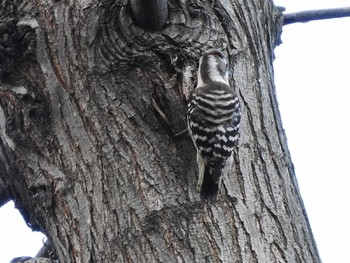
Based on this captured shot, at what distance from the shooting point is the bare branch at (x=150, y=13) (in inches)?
131

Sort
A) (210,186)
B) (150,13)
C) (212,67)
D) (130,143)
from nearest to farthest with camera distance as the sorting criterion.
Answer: (210,186) → (130,143) → (150,13) → (212,67)

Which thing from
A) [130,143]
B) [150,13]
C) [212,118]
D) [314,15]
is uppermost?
[314,15]

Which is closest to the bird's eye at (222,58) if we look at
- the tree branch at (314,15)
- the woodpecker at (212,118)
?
the woodpecker at (212,118)

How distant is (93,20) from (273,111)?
35.8 inches

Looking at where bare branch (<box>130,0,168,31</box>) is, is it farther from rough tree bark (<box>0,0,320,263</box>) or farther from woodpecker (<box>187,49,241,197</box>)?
woodpecker (<box>187,49,241,197</box>)

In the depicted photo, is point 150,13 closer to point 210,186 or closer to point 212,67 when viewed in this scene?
point 212,67

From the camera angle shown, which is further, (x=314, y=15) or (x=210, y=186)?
(x=314, y=15)

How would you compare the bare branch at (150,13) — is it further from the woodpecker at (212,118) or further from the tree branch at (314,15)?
the tree branch at (314,15)

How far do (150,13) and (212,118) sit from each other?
3.04 ft

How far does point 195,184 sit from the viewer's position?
3.21 m

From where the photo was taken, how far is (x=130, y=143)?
10.6ft

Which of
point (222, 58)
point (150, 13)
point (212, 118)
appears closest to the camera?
point (150, 13)

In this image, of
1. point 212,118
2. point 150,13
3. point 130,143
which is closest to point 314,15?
point 212,118

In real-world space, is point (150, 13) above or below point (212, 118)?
above
